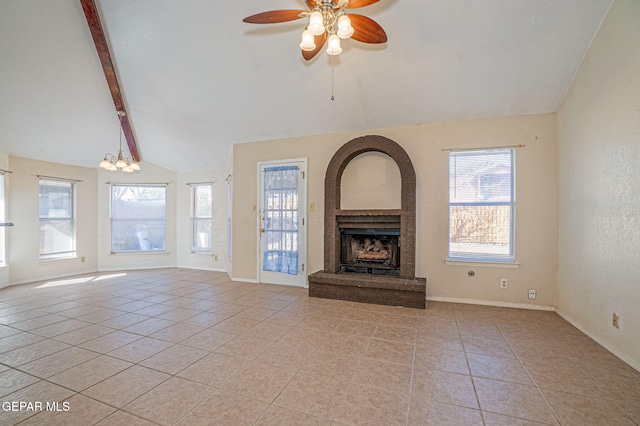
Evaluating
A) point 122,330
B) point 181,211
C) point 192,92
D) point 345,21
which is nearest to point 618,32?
point 345,21

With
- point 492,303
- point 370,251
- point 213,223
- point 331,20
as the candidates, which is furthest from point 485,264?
point 213,223

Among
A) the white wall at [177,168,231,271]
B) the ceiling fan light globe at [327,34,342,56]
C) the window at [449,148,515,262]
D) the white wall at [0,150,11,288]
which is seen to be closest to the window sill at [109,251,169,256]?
the white wall at [177,168,231,271]

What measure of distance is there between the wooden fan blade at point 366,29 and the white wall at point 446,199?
6.61 feet

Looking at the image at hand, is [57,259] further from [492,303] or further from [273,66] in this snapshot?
[492,303]

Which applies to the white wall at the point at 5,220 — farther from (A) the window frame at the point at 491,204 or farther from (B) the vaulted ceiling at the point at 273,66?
(A) the window frame at the point at 491,204

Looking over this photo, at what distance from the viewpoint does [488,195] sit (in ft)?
12.7

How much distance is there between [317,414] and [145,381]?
129 centimetres

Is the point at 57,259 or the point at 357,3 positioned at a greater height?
the point at 357,3

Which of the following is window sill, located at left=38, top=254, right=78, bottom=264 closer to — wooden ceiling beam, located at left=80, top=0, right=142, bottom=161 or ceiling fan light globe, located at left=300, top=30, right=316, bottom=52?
wooden ceiling beam, located at left=80, top=0, right=142, bottom=161

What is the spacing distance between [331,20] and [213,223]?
5.28 meters

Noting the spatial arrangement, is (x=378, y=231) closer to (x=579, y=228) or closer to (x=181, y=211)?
(x=579, y=228)

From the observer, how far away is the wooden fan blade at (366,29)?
215cm

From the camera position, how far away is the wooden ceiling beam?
3.16 m

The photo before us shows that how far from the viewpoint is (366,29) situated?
7.35ft
